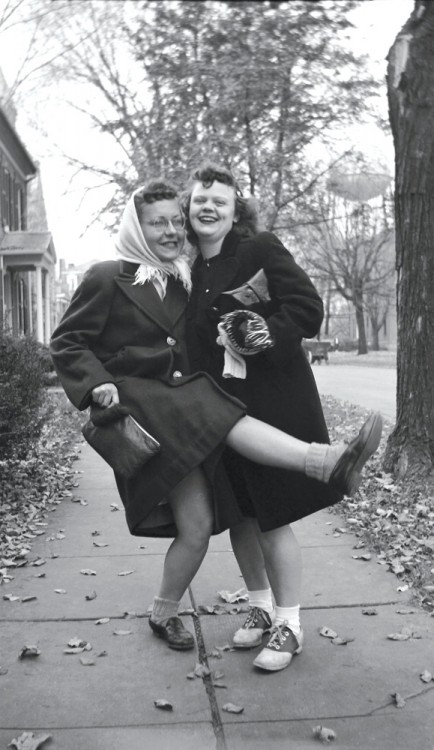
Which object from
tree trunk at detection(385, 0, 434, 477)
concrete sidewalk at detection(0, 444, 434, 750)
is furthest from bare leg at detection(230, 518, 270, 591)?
tree trunk at detection(385, 0, 434, 477)

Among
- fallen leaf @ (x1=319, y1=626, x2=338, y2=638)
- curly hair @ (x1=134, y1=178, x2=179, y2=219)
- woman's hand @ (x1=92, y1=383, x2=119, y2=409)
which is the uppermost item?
curly hair @ (x1=134, y1=178, x2=179, y2=219)

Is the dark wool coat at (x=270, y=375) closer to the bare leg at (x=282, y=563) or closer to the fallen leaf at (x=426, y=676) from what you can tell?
the bare leg at (x=282, y=563)

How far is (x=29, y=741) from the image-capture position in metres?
2.57

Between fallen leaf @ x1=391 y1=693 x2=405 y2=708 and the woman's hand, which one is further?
the woman's hand

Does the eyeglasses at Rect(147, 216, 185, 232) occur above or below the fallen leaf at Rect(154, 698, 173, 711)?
above

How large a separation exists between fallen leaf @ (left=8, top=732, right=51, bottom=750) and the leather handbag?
925 mm

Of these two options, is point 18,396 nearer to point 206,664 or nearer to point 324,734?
point 206,664

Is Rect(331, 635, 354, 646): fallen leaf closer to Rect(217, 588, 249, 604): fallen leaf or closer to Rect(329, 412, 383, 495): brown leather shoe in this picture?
Rect(217, 588, 249, 604): fallen leaf

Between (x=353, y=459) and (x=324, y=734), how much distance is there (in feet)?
2.90

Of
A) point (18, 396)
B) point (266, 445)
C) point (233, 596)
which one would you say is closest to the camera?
point (266, 445)

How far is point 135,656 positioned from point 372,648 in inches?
38.8

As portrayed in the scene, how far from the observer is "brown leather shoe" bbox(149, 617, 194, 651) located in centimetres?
338

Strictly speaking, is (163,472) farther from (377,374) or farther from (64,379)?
(377,374)

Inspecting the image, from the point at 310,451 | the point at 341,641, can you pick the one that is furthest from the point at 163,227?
the point at 341,641
